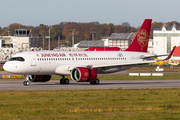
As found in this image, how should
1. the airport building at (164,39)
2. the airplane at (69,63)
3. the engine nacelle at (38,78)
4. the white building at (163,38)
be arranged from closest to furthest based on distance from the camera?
the airplane at (69,63), the engine nacelle at (38,78), the airport building at (164,39), the white building at (163,38)

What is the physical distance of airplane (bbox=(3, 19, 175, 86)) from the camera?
39750 mm

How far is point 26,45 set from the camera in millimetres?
171500

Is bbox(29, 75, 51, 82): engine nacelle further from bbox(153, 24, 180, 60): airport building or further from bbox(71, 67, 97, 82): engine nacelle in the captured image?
bbox(153, 24, 180, 60): airport building

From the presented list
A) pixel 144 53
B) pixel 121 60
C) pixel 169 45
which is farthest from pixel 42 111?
pixel 169 45

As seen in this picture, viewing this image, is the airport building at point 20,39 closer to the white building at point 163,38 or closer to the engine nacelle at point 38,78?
the white building at point 163,38

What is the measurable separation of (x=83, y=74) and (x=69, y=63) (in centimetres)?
395

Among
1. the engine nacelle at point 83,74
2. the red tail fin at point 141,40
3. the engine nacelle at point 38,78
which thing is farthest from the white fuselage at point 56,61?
the red tail fin at point 141,40

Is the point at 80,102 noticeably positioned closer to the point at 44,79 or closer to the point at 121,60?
the point at 44,79

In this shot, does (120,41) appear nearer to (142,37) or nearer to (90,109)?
(142,37)

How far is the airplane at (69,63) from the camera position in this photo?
39.8 meters

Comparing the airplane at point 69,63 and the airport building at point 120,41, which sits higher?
the airport building at point 120,41

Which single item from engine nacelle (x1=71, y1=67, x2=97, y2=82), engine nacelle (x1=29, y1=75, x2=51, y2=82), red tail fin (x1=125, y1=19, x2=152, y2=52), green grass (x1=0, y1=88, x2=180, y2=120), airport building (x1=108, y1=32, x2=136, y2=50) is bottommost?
green grass (x1=0, y1=88, x2=180, y2=120)

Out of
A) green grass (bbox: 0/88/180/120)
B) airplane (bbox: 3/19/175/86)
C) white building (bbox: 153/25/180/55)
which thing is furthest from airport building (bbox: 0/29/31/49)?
green grass (bbox: 0/88/180/120)

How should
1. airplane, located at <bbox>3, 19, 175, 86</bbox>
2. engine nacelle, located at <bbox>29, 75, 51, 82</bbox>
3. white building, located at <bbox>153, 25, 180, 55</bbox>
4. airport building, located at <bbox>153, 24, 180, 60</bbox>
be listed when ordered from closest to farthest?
airplane, located at <bbox>3, 19, 175, 86</bbox> < engine nacelle, located at <bbox>29, 75, 51, 82</bbox> < airport building, located at <bbox>153, 24, 180, 60</bbox> < white building, located at <bbox>153, 25, 180, 55</bbox>
